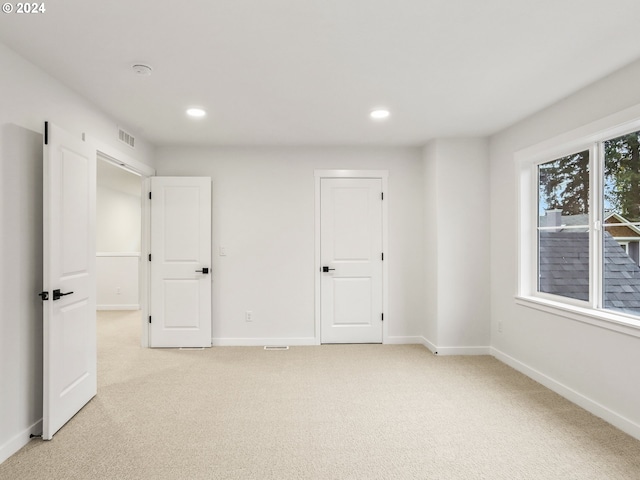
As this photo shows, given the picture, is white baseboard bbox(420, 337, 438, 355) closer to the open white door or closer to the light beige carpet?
the light beige carpet

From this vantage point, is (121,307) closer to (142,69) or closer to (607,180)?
(142,69)

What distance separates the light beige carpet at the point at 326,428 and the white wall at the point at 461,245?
445 mm

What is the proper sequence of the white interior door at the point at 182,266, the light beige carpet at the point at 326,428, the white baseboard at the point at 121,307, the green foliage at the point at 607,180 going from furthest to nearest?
1. the white baseboard at the point at 121,307
2. the white interior door at the point at 182,266
3. the green foliage at the point at 607,180
4. the light beige carpet at the point at 326,428

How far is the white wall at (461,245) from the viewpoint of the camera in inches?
169

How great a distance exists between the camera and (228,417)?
2727 mm

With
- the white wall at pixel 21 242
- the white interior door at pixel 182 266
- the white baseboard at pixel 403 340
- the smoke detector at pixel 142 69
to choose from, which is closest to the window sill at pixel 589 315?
the white baseboard at pixel 403 340

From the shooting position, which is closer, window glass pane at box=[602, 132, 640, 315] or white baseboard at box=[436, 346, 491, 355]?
window glass pane at box=[602, 132, 640, 315]

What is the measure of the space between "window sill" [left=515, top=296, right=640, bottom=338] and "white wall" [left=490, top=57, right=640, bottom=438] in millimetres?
41

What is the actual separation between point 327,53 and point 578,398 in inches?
124

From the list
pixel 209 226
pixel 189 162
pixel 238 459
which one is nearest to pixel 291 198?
pixel 209 226

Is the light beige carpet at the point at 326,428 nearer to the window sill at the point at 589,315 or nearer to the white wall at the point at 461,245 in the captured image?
the white wall at the point at 461,245

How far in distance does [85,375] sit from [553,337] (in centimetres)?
385

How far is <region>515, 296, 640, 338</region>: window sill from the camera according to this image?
8.19ft

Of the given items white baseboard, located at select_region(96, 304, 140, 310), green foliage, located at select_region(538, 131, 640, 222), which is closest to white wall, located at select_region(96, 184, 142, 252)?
white baseboard, located at select_region(96, 304, 140, 310)
